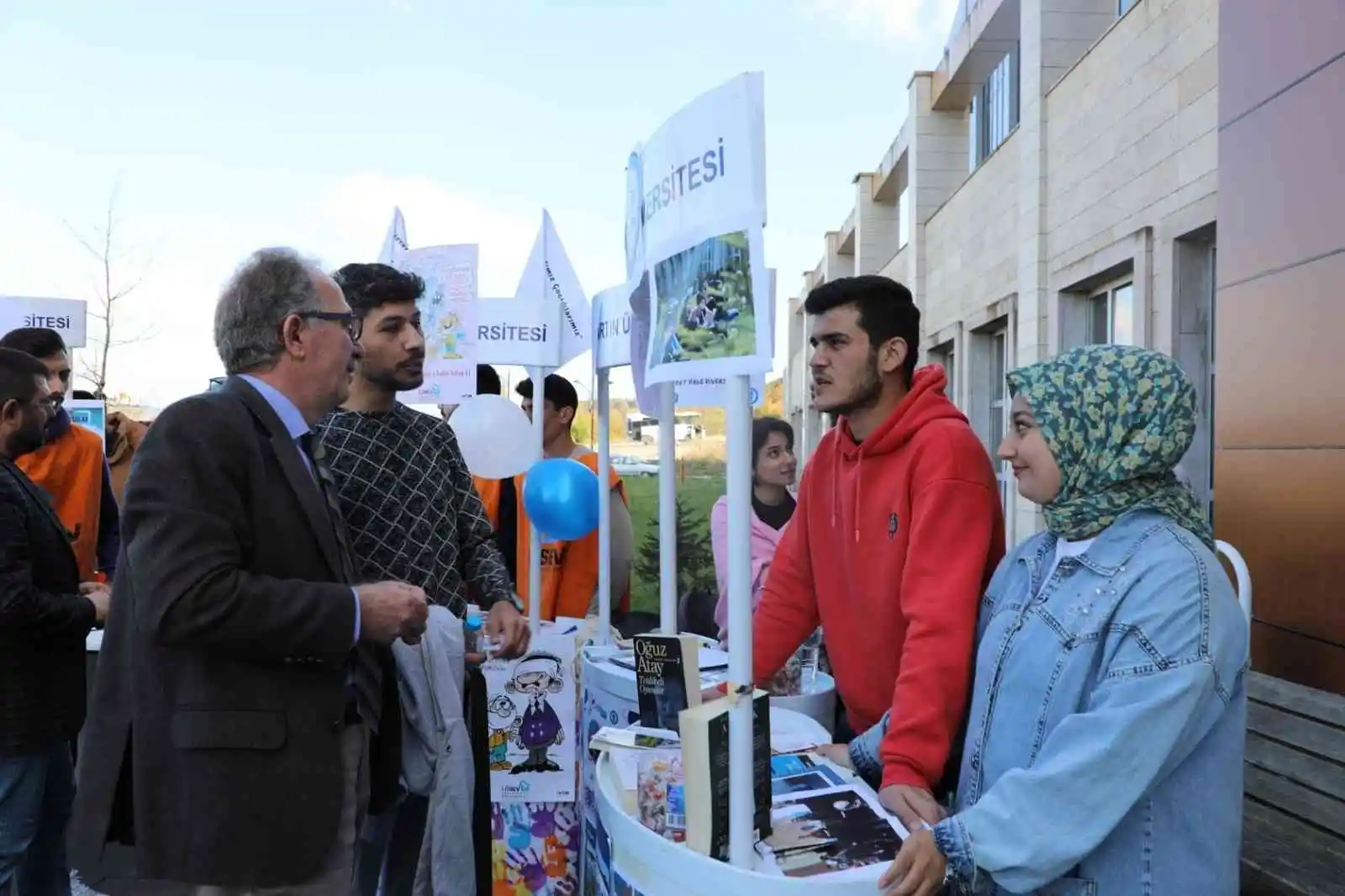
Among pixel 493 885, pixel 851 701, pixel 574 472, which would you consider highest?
pixel 574 472

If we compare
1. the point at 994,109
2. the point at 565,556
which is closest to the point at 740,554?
the point at 565,556

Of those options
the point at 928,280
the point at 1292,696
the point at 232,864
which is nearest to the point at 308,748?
the point at 232,864

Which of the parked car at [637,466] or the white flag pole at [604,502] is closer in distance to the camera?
the white flag pole at [604,502]

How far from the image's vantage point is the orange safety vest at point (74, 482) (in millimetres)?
4234

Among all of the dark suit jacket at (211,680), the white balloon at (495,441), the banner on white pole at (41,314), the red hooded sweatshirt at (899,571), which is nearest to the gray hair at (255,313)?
the dark suit jacket at (211,680)

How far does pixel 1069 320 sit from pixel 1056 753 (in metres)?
7.67

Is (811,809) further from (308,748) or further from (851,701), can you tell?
(308,748)

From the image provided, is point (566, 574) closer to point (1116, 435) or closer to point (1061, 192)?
point (1116, 435)

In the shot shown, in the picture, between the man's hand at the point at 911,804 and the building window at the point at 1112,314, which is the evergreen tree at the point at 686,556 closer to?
the building window at the point at 1112,314

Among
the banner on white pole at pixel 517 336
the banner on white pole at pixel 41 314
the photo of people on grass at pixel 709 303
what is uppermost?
the banner on white pole at pixel 41 314

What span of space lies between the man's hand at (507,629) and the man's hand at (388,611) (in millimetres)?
930

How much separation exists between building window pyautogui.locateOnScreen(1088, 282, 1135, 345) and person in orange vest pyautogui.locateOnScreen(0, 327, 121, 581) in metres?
6.28

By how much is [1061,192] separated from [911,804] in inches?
309

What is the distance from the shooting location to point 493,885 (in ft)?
A: 11.3
